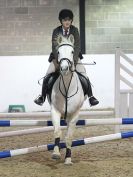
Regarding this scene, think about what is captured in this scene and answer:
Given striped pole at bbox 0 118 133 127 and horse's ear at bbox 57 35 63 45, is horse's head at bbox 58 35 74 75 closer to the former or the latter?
horse's ear at bbox 57 35 63 45

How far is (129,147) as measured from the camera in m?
5.96

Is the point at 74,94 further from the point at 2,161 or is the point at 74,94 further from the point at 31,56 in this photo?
the point at 31,56

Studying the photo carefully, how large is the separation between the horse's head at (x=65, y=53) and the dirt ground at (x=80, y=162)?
3.56ft

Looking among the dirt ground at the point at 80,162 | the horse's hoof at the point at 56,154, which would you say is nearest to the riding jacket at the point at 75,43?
the horse's hoof at the point at 56,154

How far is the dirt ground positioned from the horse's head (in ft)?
3.56

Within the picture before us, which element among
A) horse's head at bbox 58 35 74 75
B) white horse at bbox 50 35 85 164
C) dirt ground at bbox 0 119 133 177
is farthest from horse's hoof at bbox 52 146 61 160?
horse's head at bbox 58 35 74 75

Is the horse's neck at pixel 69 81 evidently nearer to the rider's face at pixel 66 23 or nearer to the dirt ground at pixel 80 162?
the rider's face at pixel 66 23

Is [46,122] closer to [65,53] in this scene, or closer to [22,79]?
[65,53]

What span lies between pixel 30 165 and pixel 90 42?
846 centimetres

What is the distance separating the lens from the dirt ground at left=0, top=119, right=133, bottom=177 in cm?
443

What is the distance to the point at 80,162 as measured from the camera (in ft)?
16.2

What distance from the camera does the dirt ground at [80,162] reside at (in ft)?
14.5

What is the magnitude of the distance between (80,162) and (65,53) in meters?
1.40

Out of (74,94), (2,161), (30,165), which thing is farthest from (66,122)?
(2,161)
